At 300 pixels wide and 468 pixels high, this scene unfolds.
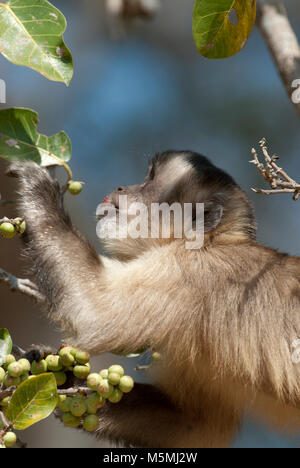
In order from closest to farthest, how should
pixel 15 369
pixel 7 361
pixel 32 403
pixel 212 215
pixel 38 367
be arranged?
pixel 32 403
pixel 15 369
pixel 7 361
pixel 38 367
pixel 212 215

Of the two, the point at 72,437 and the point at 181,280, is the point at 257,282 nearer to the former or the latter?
the point at 181,280

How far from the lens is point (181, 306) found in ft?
11.4

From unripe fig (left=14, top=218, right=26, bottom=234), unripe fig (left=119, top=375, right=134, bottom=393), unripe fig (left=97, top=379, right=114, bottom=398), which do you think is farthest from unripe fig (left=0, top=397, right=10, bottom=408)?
unripe fig (left=14, top=218, right=26, bottom=234)

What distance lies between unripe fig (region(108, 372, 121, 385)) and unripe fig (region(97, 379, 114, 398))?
2cm

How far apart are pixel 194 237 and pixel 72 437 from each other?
445 cm

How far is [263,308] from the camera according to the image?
3500mm

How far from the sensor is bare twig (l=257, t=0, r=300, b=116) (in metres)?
3.81

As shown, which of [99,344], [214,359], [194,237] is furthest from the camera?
[194,237]

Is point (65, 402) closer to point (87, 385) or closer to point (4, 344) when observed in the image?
point (87, 385)

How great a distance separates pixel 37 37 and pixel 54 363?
1536 mm

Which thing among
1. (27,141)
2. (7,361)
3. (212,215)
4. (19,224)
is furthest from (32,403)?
(212,215)

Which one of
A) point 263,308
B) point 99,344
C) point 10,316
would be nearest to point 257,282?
point 263,308

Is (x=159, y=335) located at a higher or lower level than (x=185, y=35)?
lower

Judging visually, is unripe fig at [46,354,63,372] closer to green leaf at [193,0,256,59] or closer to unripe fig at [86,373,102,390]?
unripe fig at [86,373,102,390]
